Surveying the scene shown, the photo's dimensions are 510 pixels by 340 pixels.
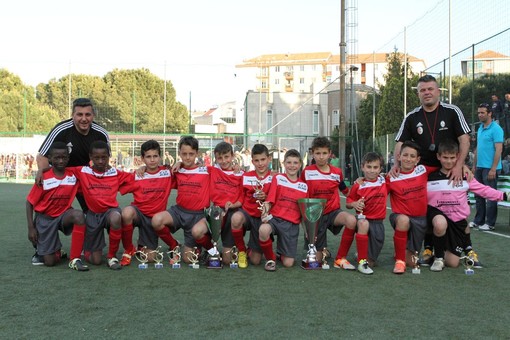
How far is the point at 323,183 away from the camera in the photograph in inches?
203

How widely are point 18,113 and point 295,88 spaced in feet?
227

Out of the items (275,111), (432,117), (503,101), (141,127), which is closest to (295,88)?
(275,111)

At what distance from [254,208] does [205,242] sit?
56 cm

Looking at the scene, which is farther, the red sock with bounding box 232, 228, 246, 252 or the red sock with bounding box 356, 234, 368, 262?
the red sock with bounding box 232, 228, 246, 252

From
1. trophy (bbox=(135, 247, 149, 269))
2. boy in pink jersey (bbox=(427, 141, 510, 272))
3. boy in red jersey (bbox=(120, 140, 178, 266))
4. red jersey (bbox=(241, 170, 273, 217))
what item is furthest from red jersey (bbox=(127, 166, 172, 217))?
boy in pink jersey (bbox=(427, 141, 510, 272))

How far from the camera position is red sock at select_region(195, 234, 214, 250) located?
199 inches

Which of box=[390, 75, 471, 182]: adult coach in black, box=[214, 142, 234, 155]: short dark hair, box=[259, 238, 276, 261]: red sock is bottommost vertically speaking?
box=[259, 238, 276, 261]: red sock

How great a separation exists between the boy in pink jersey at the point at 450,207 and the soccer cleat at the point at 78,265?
10.1 ft

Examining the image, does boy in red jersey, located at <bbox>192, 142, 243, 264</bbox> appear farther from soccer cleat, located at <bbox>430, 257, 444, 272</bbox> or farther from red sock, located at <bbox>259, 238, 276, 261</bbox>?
soccer cleat, located at <bbox>430, 257, 444, 272</bbox>

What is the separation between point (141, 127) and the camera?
27.9m

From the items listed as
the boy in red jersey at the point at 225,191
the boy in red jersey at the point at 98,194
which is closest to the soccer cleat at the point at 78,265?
the boy in red jersey at the point at 98,194

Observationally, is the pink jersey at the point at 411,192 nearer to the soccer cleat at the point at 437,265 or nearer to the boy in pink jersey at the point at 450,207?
the boy in pink jersey at the point at 450,207

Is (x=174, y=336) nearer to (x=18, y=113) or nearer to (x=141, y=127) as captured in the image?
(x=141, y=127)

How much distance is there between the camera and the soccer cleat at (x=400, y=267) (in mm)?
4570
